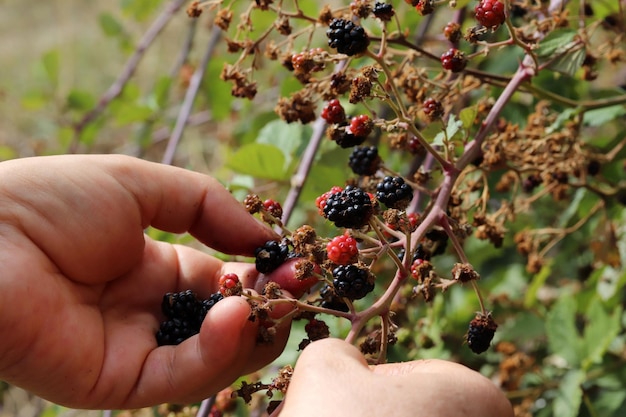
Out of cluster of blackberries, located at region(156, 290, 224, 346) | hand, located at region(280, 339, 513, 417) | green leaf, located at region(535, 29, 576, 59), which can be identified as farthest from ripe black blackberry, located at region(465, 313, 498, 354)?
green leaf, located at region(535, 29, 576, 59)

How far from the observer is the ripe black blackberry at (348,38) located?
1.39m

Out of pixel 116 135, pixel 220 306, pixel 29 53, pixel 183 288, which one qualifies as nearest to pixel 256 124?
pixel 183 288

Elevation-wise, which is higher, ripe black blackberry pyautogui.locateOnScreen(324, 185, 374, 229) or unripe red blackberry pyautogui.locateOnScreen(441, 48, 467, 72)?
unripe red blackberry pyautogui.locateOnScreen(441, 48, 467, 72)

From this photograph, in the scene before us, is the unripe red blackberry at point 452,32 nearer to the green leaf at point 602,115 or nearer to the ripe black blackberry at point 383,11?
the ripe black blackberry at point 383,11

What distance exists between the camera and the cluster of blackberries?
60.1 inches

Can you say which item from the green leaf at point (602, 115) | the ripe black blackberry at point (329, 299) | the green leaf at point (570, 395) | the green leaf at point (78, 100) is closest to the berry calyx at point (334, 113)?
Answer: the ripe black blackberry at point (329, 299)

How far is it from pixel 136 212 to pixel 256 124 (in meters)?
1.29

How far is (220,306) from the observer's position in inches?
49.8

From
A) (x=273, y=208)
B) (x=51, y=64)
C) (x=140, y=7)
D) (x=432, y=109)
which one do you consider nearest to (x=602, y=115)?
(x=432, y=109)

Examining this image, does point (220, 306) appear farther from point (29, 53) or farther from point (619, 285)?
point (29, 53)

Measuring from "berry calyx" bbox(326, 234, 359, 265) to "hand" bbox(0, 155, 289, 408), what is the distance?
0.61 feet

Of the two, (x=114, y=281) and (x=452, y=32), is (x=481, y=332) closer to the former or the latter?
(x=452, y=32)

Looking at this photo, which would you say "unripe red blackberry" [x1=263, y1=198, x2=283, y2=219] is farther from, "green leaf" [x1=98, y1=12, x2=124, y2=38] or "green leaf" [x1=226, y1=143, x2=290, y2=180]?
"green leaf" [x1=98, y1=12, x2=124, y2=38]

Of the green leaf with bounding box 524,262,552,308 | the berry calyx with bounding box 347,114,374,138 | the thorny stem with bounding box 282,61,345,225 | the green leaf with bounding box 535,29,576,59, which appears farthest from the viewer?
the green leaf with bounding box 524,262,552,308
